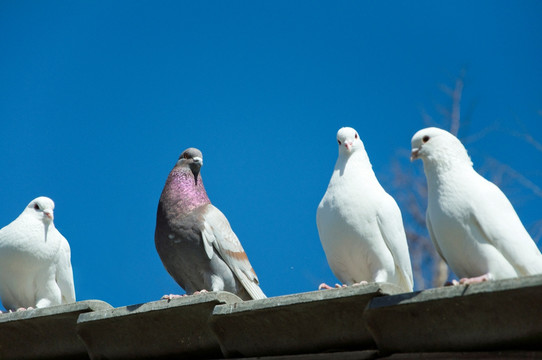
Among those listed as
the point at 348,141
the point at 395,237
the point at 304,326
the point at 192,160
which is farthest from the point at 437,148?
the point at 192,160

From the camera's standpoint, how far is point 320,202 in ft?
17.1

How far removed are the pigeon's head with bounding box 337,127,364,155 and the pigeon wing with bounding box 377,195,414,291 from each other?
471mm

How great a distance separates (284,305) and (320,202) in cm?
147

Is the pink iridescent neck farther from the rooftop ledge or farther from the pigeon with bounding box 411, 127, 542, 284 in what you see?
the pigeon with bounding box 411, 127, 542, 284

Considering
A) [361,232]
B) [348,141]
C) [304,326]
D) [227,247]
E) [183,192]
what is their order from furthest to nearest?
[183,192]
[227,247]
[348,141]
[361,232]
[304,326]

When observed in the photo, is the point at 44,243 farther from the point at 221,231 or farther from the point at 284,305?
the point at 284,305

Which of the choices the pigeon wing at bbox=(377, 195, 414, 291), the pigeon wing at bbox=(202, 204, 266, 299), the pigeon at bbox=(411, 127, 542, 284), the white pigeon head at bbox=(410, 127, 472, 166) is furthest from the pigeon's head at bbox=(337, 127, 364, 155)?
the pigeon wing at bbox=(202, 204, 266, 299)

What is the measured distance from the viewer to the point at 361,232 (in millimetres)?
4938

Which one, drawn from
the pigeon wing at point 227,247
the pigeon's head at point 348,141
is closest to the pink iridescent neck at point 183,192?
the pigeon wing at point 227,247

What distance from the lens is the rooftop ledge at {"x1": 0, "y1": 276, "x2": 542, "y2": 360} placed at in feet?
11.0

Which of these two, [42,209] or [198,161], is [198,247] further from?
[42,209]

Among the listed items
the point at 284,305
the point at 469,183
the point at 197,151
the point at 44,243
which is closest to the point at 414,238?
the point at 197,151

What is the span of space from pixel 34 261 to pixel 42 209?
42 cm

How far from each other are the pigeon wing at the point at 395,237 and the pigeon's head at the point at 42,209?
274 centimetres
